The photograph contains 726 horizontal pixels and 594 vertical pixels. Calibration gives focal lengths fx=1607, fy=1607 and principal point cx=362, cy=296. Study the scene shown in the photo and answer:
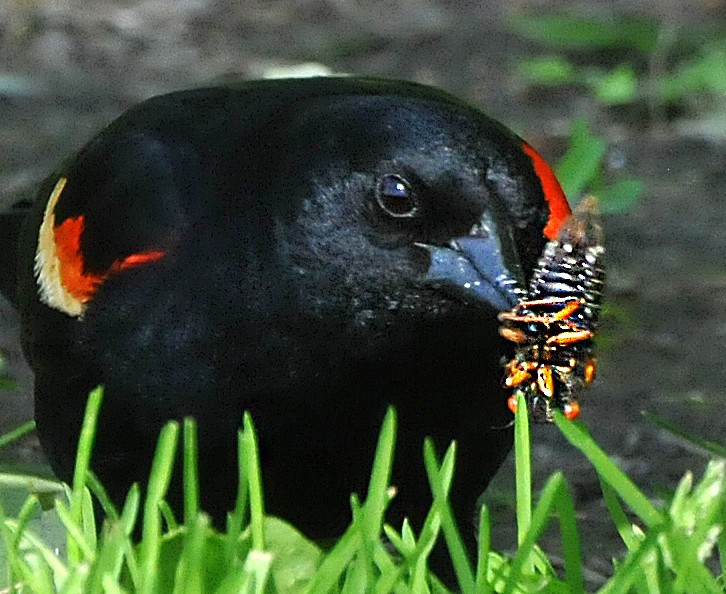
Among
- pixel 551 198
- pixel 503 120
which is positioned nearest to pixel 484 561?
pixel 551 198

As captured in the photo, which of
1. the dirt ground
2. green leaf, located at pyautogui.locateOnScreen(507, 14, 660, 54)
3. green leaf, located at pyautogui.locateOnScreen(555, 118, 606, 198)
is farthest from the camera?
green leaf, located at pyautogui.locateOnScreen(507, 14, 660, 54)

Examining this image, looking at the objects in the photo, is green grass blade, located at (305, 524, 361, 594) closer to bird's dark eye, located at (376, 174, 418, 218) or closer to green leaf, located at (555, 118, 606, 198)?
bird's dark eye, located at (376, 174, 418, 218)

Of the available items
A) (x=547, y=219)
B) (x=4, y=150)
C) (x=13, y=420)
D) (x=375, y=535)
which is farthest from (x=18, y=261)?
(x=4, y=150)

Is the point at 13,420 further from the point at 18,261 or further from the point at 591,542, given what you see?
the point at 591,542

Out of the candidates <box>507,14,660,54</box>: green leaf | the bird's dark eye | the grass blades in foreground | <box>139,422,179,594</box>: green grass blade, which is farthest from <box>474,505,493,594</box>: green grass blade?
<box>507,14,660,54</box>: green leaf

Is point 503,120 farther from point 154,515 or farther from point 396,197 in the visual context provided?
point 154,515

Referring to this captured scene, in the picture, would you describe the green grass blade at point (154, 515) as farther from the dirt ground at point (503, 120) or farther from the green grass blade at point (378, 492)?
the dirt ground at point (503, 120)

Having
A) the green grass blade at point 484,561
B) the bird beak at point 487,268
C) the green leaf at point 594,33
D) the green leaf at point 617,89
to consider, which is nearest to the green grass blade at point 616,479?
the green grass blade at point 484,561
